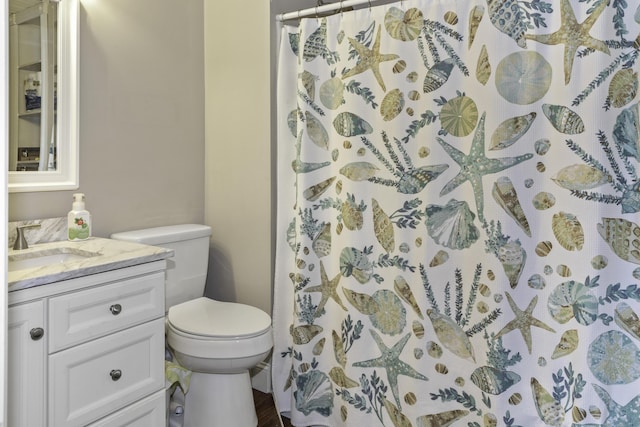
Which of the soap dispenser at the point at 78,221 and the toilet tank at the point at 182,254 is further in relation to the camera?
the toilet tank at the point at 182,254

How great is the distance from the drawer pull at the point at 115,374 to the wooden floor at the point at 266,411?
810 millimetres

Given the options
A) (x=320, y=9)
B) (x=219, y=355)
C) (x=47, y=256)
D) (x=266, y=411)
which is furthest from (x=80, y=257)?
(x=320, y=9)

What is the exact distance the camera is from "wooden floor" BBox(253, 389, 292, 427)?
2.05 metres

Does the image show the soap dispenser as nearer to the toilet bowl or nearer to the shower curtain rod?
the toilet bowl

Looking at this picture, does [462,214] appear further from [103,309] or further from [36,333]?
[36,333]

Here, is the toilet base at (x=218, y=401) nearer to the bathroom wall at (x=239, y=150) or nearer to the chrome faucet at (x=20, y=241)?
the bathroom wall at (x=239, y=150)

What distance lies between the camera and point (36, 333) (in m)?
1.22

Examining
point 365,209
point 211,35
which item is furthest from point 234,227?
point 211,35

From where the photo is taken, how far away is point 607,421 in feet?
4.92

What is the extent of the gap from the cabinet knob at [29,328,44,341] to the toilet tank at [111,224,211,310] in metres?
0.73

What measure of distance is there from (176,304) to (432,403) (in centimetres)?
118

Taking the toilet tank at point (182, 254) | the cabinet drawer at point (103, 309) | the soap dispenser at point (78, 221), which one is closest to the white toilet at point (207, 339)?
the toilet tank at point (182, 254)

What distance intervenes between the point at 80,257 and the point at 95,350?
0.47 meters

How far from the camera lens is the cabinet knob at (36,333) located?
121 cm
